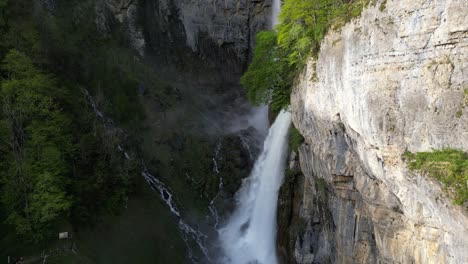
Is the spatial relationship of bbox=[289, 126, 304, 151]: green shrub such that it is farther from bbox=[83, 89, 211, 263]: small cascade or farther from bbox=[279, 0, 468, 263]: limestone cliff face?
bbox=[83, 89, 211, 263]: small cascade

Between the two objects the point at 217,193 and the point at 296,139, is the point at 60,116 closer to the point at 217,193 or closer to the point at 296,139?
the point at 217,193

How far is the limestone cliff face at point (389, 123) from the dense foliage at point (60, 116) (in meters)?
17.8

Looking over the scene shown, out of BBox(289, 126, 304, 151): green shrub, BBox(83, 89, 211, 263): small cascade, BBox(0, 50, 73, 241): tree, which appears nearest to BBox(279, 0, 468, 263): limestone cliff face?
BBox(289, 126, 304, 151): green shrub

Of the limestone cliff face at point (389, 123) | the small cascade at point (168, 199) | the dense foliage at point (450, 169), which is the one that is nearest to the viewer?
the dense foliage at point (450, 169)

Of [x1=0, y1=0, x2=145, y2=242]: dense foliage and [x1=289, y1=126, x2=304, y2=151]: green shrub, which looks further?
[x1=0, y1=0, x2=145, y2=242]: dense foliage

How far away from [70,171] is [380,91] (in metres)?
24.3

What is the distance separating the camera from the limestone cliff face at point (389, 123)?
30.5 feet

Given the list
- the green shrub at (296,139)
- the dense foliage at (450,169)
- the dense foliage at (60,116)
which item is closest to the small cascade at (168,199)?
the dense foliage at (60,116)

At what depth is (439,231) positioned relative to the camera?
10398 millimetres

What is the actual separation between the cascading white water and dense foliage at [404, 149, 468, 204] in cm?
1529

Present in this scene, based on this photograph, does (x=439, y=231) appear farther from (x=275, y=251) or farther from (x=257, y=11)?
(x=257, y=11)

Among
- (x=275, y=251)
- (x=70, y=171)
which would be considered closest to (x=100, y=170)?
(x=70, y=171)

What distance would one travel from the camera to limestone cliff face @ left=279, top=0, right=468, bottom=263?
9.29 metres

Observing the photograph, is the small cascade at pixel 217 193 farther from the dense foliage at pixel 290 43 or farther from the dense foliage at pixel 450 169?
the dense foliage at pixel 450 169
